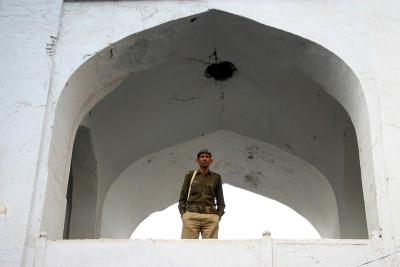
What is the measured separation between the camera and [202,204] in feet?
24.1

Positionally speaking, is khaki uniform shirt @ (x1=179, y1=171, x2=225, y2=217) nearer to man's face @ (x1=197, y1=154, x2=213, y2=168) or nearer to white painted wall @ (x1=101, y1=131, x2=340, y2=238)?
man's face @ (x1=197, y1=154, x2=213, y2=168)

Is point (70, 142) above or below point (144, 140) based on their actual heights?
below

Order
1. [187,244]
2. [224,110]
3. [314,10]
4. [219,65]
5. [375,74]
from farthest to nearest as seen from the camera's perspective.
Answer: [224,110], [219,65], [314,10], [375,74], [187,244]

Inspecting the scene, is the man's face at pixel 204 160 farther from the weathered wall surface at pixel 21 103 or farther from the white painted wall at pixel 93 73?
the weathered wall surface at pixel 21 103

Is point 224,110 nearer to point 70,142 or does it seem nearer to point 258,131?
point 258,131

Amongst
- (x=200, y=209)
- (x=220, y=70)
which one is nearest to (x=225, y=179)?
(x=220, y=70)

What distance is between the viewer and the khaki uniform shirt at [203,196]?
736cm

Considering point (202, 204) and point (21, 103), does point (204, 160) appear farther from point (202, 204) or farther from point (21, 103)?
point (21, 103)

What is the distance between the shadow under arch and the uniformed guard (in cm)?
108

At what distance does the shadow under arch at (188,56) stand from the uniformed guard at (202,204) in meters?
1.08

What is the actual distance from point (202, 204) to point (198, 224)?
18cm

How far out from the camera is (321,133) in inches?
370

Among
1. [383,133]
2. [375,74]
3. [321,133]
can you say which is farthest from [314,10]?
[321,133]

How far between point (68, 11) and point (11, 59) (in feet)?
2.43
